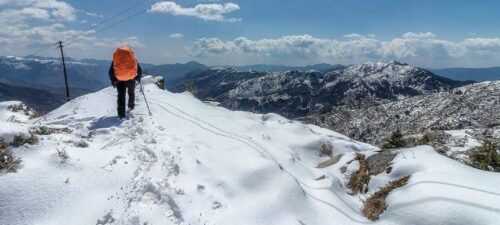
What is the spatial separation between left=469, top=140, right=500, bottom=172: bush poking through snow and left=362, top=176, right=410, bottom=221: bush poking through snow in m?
4.58

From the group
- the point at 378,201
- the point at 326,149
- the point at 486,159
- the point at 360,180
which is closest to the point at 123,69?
the point at 326,149

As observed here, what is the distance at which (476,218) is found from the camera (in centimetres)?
923

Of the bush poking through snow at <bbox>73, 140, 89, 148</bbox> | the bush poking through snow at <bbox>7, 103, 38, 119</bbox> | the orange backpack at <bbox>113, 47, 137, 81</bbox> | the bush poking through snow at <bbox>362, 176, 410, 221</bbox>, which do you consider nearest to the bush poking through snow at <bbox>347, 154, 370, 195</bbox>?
the bush poking through snow at <bbox>362, 176, 410, 221</bbox>

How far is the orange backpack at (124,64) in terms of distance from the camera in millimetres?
17812

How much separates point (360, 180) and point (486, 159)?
543 cm

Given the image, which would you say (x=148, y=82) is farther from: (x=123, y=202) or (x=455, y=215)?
(x=455, y=215)

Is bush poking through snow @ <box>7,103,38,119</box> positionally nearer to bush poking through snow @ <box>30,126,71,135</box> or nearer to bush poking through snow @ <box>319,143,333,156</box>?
bush poking through snow @ <box>30,126,71,135</box>

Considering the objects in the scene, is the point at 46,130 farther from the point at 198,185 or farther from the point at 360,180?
the point at 360,180

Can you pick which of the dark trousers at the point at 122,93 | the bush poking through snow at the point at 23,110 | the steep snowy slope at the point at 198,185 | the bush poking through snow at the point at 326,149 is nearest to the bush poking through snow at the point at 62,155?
the steep snowy slope at the point at 198,185

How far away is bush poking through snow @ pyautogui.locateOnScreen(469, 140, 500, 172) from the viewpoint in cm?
1514

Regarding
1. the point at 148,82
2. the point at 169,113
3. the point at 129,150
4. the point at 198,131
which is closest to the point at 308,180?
the point at 198,131

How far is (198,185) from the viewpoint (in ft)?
35.8

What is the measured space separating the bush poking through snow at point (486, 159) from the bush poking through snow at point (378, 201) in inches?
180

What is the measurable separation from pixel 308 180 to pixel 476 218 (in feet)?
18.6
